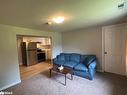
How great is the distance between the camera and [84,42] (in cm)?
447

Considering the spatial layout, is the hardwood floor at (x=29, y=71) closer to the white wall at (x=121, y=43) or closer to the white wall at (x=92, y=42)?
the white wall at (x=92, y=42)

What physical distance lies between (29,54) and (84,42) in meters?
3.49

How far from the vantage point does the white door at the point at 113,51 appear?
3518 millimetres

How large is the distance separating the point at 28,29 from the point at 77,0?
106 inches

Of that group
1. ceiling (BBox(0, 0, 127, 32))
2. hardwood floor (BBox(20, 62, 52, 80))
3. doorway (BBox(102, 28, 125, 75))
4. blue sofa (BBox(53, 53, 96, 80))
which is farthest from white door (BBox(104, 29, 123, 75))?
hardwood floor (BBox(20, 62, 52, 80))

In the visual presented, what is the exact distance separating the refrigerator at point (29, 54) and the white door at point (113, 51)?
429cm

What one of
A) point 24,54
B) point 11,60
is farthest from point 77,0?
point 24,54

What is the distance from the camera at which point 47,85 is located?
2.92 metres

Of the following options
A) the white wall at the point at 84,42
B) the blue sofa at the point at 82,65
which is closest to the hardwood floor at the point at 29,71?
the blue sofa at the point at 82,65

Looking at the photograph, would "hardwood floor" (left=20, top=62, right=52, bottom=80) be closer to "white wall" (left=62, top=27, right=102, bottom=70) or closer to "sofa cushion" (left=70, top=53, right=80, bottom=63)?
"sofa cushion" (left=70, top=53, right=80, bottom=63)

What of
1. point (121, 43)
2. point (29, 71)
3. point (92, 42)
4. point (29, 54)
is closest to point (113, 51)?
point (121, 43)

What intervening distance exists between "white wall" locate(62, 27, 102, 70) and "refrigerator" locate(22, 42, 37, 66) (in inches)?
80.7

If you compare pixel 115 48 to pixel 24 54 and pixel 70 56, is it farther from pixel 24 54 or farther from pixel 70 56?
pixel 24 54

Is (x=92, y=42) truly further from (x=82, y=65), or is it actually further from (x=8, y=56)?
(x=8, y=56)
